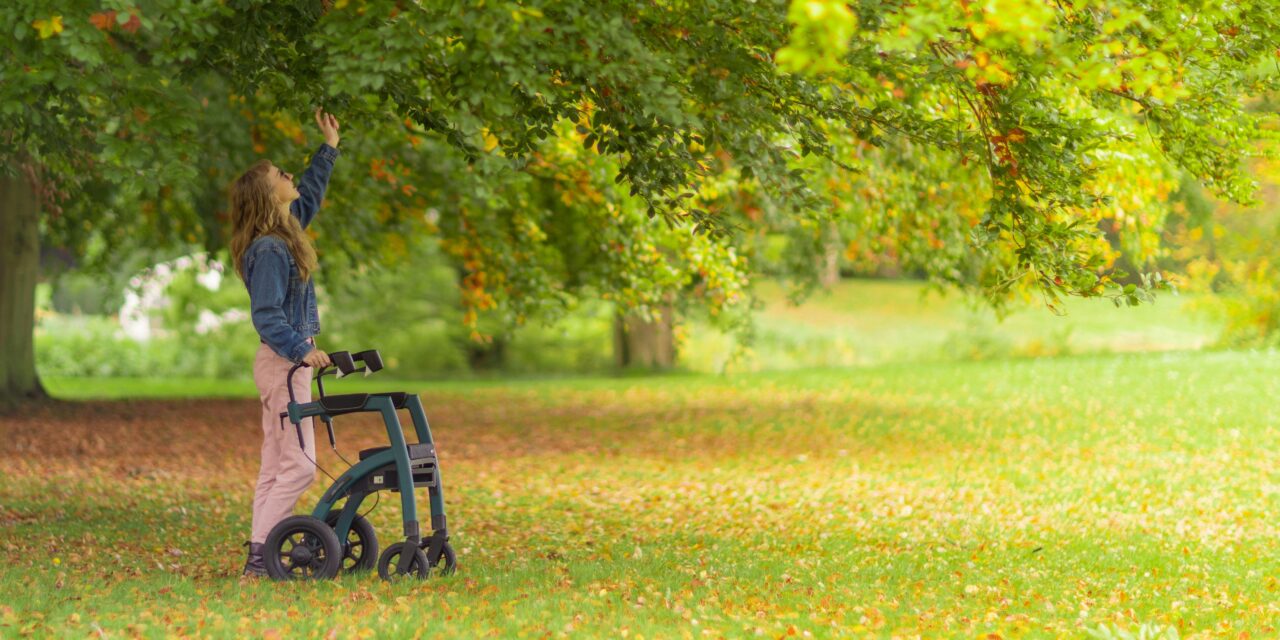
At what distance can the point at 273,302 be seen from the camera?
543cm

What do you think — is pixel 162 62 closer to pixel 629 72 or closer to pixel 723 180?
pixel 629 72

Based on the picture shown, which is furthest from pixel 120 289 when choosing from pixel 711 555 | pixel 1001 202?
pixel 1001 202

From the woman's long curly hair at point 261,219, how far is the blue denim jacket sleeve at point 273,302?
0.08 meters

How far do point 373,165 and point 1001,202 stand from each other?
7.35 m

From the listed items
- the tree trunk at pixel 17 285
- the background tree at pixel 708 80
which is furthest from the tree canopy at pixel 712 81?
the tree trunk at pixel 17 285

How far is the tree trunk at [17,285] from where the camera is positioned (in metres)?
15.0

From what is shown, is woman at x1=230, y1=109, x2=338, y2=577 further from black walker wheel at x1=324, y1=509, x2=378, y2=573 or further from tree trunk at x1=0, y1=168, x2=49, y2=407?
tree trunk at x1=0, y1=168, x2=49, y2=407

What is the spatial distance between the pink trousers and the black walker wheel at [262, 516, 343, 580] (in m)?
0.10

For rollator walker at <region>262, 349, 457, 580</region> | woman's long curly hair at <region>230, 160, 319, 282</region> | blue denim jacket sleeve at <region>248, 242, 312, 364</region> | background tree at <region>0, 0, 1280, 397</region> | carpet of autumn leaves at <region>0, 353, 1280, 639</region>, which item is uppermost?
background tree at <region>0, 0, 1280, 397</region>

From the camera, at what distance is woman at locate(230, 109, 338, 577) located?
5441mm

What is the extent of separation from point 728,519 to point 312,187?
12.8 feet

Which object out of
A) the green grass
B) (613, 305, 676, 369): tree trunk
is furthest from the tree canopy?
(613, 305, 676, 369): tree trunk

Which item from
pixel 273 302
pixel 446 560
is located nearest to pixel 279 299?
pixel 273 302

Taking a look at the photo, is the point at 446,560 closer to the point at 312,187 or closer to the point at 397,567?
the point at 397,567
